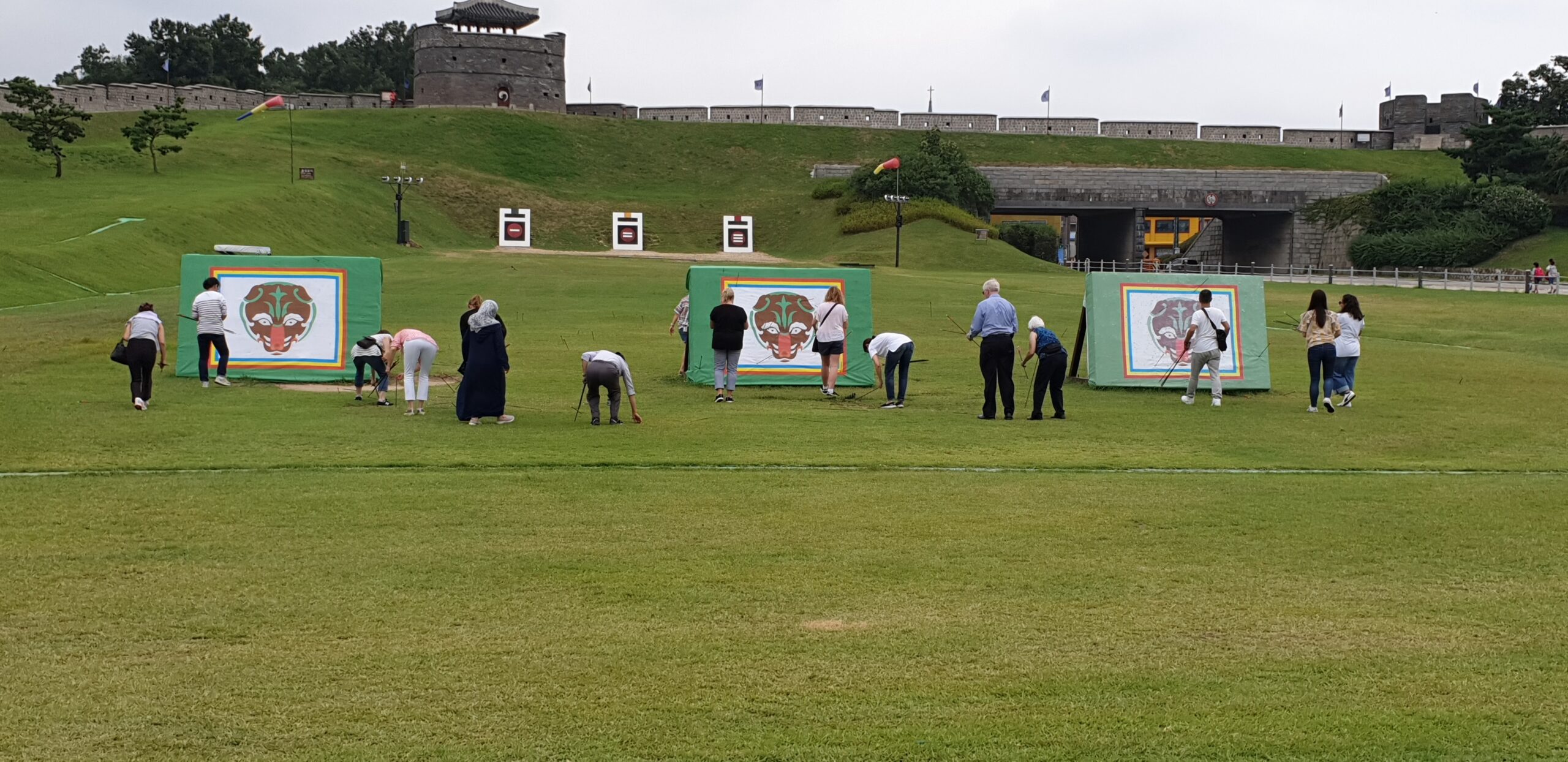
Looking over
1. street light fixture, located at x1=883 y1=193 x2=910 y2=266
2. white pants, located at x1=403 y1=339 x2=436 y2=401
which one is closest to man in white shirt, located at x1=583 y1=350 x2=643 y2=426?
white pants, located at x1=403 y1=339 x2=436 y2=401

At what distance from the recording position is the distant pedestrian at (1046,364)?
66.9 ft

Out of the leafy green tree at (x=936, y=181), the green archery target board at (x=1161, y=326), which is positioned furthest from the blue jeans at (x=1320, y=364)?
the leafy green tree at (x=936, y=181)

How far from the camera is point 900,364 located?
2183 cm

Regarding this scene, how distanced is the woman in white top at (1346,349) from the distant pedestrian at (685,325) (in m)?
10.8

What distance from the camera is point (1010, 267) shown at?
241 ft

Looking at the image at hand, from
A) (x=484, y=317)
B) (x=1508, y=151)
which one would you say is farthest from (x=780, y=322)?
(x=1508, y=151)

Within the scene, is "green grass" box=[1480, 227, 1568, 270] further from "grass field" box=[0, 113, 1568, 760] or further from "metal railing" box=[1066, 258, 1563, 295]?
"grass field" box=[0, 113, 1568, 760]

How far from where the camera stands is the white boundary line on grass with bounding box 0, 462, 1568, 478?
49.9 ft

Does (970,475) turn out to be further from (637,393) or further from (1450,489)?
(637,393)

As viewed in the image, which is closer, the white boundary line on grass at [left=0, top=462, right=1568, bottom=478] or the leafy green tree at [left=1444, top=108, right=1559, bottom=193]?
the white boundary line on grass at [left=0, top=462, right=1568, bottom=478]

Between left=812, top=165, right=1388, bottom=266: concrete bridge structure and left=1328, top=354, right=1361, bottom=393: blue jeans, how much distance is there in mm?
71390

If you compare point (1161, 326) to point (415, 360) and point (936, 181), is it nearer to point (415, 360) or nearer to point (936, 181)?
point (415, 360)

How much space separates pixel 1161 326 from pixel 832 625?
17698 millimetres

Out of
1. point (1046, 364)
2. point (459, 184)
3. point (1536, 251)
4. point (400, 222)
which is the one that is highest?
point (459, 184)
